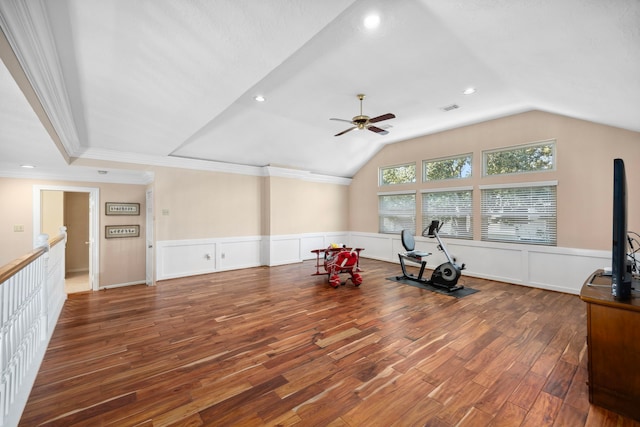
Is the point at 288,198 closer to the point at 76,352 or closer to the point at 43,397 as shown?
the point at 76,352

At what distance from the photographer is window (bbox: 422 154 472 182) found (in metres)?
5.93

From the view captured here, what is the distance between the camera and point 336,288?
496 cm

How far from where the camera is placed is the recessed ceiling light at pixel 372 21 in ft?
8.22

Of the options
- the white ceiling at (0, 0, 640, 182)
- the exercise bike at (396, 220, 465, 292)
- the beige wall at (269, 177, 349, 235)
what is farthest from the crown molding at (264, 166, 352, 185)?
the exercise bike at (396, 220, 465, 292)

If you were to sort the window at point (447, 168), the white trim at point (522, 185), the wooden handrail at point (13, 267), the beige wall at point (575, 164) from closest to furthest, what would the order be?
the wooden handrail at point (13, 267)
the beige wall at point (575, 164)
the white trim at point (522, 185)
the window at point (447, 168)

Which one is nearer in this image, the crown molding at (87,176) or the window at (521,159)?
the crown molding at (87,176)

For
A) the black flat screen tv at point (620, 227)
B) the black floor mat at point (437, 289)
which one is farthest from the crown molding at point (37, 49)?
the black floor mat at point (437, 289)

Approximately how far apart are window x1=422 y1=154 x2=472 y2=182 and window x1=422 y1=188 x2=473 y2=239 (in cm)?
37

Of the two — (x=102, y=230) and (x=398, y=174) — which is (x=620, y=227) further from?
(x=102, y=230)

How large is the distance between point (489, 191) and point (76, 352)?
6.95 metres

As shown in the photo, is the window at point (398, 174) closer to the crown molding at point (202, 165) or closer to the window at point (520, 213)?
the crown molding at point (202, 165)

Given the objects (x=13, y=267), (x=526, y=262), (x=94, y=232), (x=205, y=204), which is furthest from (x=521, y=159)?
(x=94, y=232)

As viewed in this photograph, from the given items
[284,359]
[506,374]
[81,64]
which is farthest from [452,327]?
[81,64]

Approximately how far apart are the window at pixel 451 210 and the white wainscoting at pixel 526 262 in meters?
0.25
